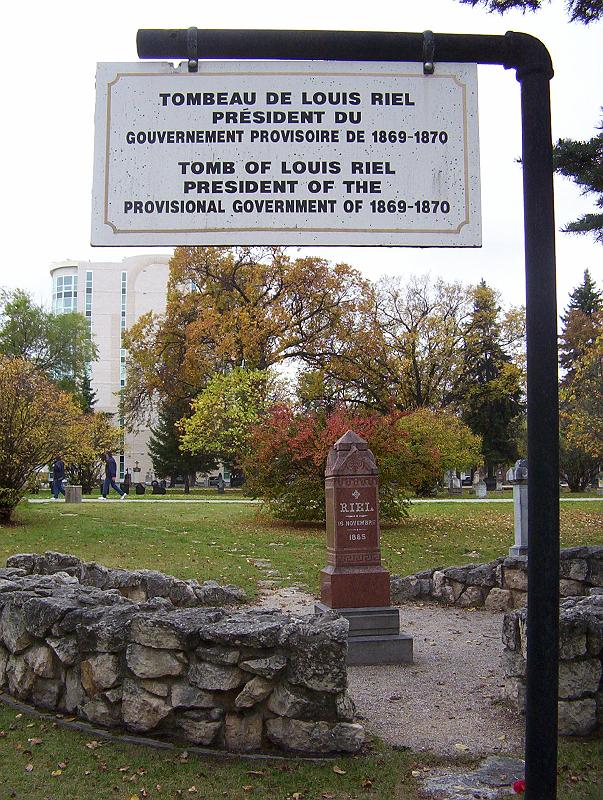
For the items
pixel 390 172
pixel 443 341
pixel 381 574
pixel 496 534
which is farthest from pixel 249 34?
pixel 443 341

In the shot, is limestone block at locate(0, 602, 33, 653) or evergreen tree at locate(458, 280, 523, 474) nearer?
limestone block at locate(0, 602, 33, 653)

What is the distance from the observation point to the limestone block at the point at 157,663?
5.54m

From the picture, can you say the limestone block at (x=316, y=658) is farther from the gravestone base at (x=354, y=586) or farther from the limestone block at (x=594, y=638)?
the gravestone base at (x=354, y=586)

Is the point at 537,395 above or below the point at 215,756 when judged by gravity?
above

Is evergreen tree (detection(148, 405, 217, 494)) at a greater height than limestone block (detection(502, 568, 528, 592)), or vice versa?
evergreen tree (detection(148, 405, 217, 494))

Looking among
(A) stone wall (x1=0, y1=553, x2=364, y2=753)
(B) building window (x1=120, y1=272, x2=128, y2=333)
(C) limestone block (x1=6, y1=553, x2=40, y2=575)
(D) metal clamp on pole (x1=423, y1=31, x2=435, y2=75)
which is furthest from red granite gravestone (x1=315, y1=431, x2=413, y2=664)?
(B) building window (x1=120, y1=272, x2=128, y2=333)

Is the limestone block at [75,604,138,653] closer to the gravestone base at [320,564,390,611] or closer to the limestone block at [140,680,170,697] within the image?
the limestone block at [140,680,170,697]

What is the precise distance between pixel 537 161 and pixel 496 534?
55.9ft

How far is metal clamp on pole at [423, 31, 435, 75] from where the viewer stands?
245 centimetres

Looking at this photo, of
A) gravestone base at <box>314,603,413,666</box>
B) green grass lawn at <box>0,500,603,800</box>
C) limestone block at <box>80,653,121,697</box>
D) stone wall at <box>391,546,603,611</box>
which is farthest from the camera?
stone wall at <box>391,546,603,611</box>

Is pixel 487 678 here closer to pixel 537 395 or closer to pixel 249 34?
pixel 537 395

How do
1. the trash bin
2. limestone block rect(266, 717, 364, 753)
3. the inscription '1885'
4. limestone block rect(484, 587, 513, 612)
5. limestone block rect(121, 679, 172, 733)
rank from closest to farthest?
limestone block rect(266, 717, 364, 753), limestone block rect(121, 679, 172, 733), the inscription '1885', limestone block rect(484, 587, 513, 612), the trash bin

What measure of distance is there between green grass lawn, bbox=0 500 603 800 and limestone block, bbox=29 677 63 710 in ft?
0.62

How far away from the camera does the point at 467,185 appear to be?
8.14ft
